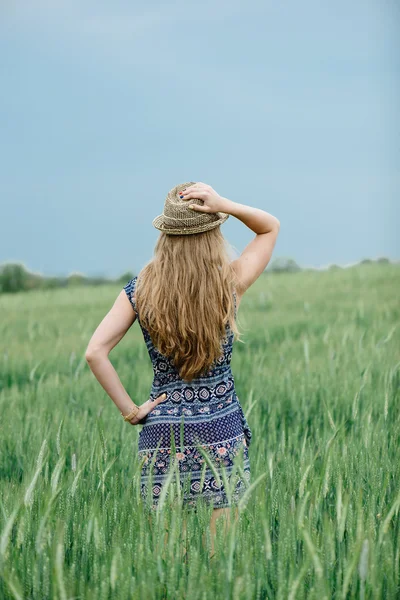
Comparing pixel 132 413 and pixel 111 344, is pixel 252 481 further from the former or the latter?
pixel 111 344

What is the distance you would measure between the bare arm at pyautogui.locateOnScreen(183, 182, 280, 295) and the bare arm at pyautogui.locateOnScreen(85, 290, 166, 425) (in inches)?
17.1

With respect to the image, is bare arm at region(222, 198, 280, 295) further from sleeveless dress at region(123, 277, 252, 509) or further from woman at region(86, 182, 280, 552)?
sleeveless dress at region(123, 277, 252, 509)

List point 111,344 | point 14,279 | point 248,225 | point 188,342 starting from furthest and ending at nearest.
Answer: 1. point 14,279
2. point 248,225
3. point 111,344
4. point 188,342

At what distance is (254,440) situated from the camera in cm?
384

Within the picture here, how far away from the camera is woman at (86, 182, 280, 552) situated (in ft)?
8.56

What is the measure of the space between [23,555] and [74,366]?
4.14 metres

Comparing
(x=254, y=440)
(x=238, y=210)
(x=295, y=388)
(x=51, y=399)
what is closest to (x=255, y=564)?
(x=238, y=210)

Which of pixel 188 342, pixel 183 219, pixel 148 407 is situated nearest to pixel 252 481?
pixel 148 407

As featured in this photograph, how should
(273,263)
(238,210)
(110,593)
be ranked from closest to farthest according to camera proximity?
(110,593) → (238,210) → (273,263)

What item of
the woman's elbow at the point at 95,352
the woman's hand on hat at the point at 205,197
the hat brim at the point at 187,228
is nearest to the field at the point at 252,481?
the woman's elbow at the point at 95,352

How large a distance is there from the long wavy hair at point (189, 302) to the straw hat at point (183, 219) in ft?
0.13

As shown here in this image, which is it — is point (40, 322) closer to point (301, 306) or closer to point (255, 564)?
point (301, 306)

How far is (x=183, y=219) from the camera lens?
8.69 ft

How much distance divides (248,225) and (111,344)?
27.9 inches
